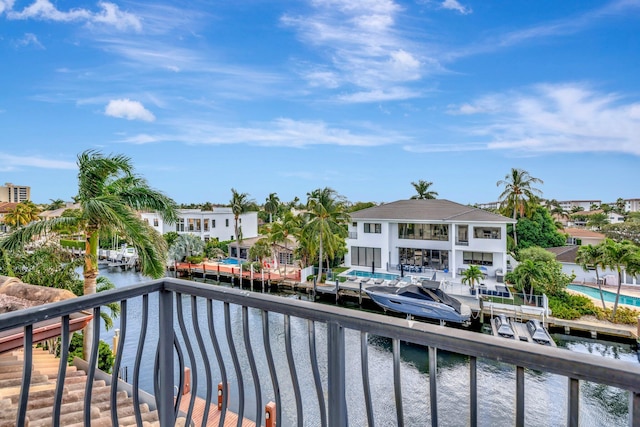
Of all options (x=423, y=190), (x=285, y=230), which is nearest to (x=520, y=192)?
(x=423, y=190)

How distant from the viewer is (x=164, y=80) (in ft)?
63.7

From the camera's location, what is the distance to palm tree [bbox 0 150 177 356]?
8.24 meters

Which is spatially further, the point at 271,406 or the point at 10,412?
the point at 271,406

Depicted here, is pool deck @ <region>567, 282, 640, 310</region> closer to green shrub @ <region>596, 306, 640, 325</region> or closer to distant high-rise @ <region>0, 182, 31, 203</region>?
green shrub @ <region>596, 306, 640, 325</region>

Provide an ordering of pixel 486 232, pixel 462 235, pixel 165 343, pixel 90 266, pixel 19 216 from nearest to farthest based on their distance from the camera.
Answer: pixel 165 343 → pixel 90 266 → pixel 486 232 → pixel 462 235 → pixel 19 216

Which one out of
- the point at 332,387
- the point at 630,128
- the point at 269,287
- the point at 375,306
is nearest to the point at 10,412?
the point at 332,387

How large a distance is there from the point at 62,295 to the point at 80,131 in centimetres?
1993

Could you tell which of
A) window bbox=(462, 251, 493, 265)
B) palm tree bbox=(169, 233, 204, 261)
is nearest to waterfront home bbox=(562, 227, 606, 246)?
window bbox=(462, 251, 493, 265)

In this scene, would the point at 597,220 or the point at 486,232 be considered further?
the point at 597,220

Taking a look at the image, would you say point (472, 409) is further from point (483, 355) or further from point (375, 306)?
point (375, 306)

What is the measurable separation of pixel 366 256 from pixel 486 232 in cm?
676

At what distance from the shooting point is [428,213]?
20797mm

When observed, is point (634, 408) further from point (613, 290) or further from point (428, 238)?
point (613, 290)

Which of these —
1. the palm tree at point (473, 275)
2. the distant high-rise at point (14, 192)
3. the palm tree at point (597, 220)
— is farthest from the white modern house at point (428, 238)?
the distant high-rise at point (14, 192)
